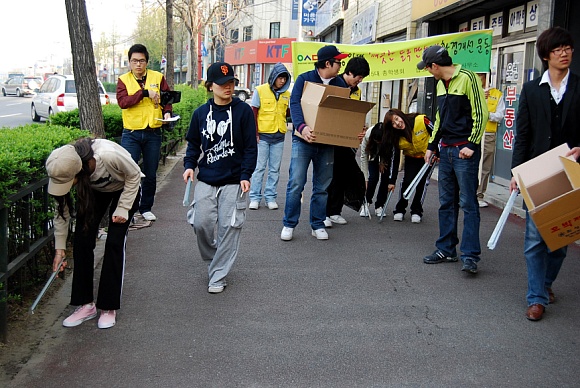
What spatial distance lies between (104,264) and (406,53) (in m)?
6.92

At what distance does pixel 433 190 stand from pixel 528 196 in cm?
656

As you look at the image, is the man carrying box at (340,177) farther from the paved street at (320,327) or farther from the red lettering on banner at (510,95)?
the red lettering on banner at (510,95)

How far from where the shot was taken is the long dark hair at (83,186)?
4.36 m

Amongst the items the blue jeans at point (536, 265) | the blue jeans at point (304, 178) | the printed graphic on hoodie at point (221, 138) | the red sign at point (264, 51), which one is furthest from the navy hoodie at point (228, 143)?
the red sign at point (264, 51)

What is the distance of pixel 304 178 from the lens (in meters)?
7.18

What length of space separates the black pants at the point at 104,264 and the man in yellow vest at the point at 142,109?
10.4 feet

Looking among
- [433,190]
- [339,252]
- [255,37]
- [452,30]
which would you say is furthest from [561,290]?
[255,37]

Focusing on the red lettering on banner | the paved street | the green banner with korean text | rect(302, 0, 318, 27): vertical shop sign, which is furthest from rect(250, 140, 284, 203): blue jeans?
rect(302, 0, 318, 27): vertical shop sign

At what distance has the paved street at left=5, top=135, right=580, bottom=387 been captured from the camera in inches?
158

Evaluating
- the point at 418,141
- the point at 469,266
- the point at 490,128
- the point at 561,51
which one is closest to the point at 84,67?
the point at 418,141

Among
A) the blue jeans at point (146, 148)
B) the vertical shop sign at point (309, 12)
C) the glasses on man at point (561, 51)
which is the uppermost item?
the vertical shop sign at point (309, 12)

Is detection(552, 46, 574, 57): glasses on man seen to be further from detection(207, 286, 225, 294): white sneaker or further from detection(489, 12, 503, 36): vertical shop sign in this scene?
detection(489, 12, 503, 36): vertical shop sign

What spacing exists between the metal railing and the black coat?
11.8 ft

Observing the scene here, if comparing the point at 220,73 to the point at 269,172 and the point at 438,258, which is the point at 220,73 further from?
the point at 269,172
